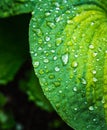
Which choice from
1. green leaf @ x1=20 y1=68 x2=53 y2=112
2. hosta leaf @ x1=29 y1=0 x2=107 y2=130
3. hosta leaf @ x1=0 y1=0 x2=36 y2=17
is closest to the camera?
hosta leaf @ x1=29 y1=0 x2=107 y2=130

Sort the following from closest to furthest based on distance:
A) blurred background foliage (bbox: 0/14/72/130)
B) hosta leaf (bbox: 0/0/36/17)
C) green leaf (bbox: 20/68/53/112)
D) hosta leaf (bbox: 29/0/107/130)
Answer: hosta leaf (bbox: 29/0/107/130) < hosta leaf (bbox: 0/0/36/17) < green leaf (bbox: 20/68/53/112) < blurred background foliage (bbox: 0/14/72/130)

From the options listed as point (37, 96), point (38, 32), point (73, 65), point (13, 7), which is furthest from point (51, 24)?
point (37, 96)

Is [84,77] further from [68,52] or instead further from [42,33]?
[42,33]

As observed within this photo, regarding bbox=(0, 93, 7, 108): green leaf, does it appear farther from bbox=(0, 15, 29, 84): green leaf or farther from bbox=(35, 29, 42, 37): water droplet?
bbox=(35, 29, 42, 37): water droplet

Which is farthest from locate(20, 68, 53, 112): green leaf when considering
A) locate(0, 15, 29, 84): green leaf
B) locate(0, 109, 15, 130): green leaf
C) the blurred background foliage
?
locate(0, 109, 15, 130): green leaf

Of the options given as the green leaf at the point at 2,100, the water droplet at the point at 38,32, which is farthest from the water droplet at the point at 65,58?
the green leaf at the point at 2,100
